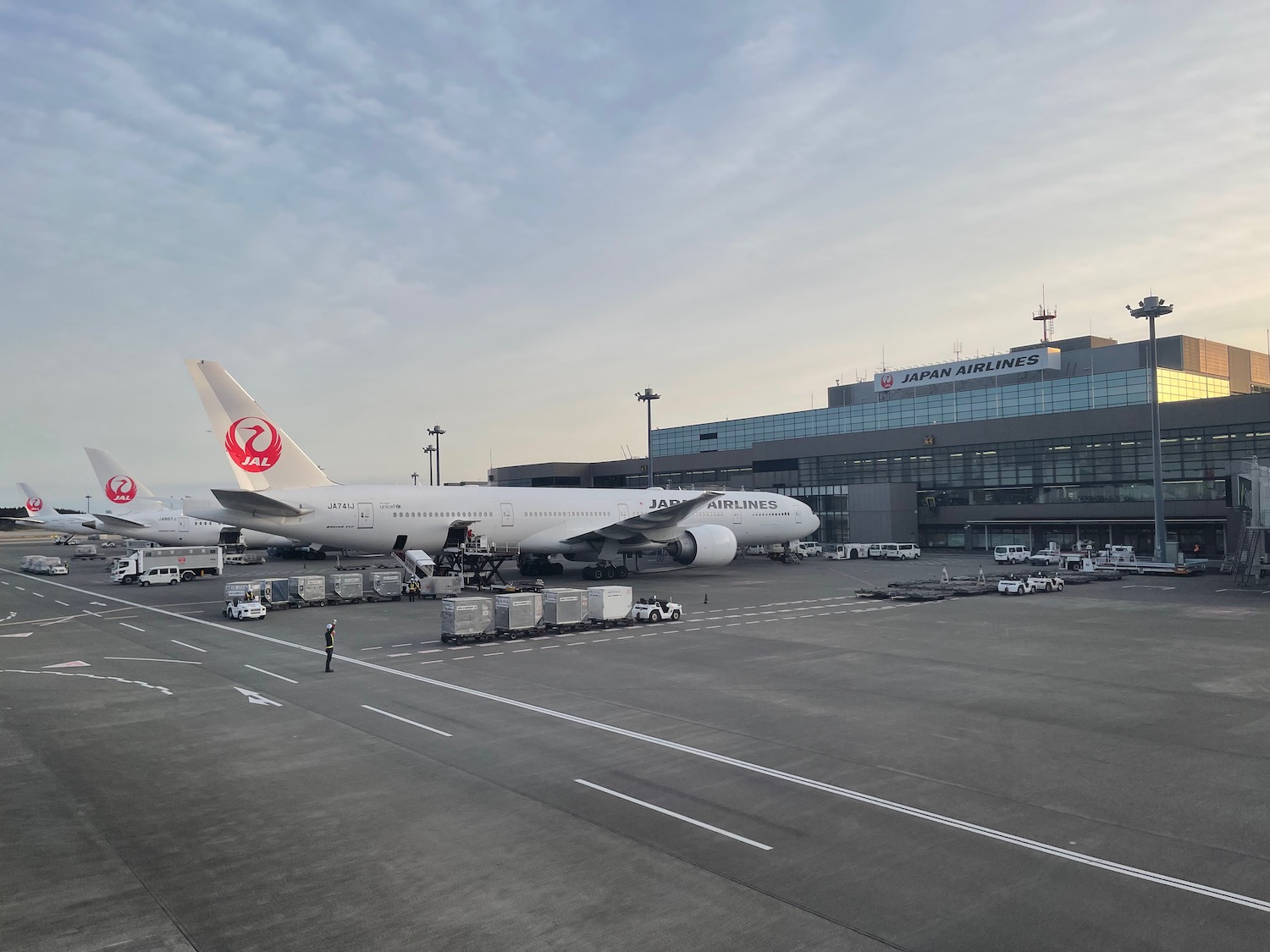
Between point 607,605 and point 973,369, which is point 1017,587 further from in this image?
point 973,369

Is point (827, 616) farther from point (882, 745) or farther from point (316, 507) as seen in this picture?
point (316, 507)

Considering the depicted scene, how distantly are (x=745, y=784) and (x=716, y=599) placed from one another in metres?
27.8

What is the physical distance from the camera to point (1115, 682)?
20.2 m

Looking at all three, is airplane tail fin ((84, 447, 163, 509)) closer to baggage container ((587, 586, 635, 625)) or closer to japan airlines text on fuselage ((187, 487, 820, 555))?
japan airlines text on fuselage ((187, 487, 820, 555))

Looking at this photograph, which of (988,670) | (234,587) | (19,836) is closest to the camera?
(19,836)

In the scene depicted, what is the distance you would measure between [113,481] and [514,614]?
6161 centimetres

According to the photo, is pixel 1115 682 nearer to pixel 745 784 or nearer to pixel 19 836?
pixel 745 784

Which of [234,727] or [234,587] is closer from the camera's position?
[234,727]

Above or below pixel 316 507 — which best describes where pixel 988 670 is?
below

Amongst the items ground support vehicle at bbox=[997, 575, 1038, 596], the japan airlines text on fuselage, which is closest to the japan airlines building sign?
the japan airlines text on fuselage

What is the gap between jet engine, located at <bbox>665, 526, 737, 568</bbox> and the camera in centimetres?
4869

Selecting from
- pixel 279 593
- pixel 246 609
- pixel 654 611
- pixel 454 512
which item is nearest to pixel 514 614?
pixel 654 611

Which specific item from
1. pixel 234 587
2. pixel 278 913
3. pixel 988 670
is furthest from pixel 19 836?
pixel 234 587

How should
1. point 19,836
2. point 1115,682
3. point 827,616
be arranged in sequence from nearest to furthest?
point 19,836 → point 1115,682 → point 827,616
